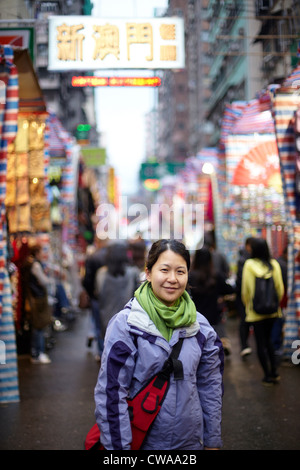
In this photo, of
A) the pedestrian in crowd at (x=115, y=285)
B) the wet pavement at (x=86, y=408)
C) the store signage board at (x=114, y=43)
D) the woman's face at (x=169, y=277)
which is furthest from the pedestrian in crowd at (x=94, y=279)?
the woman's face at (x=169, y=277)

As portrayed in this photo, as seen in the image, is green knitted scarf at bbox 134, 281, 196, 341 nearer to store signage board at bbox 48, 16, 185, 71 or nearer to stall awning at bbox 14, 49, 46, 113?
stall awning at bbox 14, 49, 46, 113

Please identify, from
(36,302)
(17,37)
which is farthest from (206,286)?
(17,37)

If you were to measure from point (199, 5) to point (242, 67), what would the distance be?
2322cm

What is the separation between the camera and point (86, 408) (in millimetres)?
6293

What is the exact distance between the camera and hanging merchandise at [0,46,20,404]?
6039 mm

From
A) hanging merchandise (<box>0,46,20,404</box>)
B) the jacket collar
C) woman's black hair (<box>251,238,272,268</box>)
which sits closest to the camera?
the jacket collar

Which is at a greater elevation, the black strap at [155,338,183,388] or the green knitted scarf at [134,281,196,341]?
the green knitted scarf at [134,281,196,341]

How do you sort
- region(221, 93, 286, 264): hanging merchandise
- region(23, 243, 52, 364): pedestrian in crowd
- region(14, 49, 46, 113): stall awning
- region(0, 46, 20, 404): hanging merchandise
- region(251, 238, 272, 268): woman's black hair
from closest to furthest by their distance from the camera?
1. region(0, 46, 20, 404): hanging merchandise
2. region(14, 49, 46, 113): stall awning
3. region(251, 238, 272, 268): woman's black hair
4. region(23, 243, 52, 364): pedestrian in crowd
5. region(221, 93, 286, 264): hanging merchandise

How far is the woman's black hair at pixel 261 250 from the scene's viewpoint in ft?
23.9

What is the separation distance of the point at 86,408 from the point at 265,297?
2.68 m

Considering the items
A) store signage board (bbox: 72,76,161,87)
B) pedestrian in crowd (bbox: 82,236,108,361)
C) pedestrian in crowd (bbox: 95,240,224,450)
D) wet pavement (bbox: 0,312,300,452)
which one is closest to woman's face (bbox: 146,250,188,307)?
pedestrian in crowd (bbox: 95,240,224,450)

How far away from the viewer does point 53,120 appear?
39.6 feet

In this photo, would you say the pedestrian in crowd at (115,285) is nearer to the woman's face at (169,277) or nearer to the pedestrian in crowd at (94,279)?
the pedestrian in crowd at (94,279)

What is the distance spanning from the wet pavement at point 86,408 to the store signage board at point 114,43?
15.1 ft
